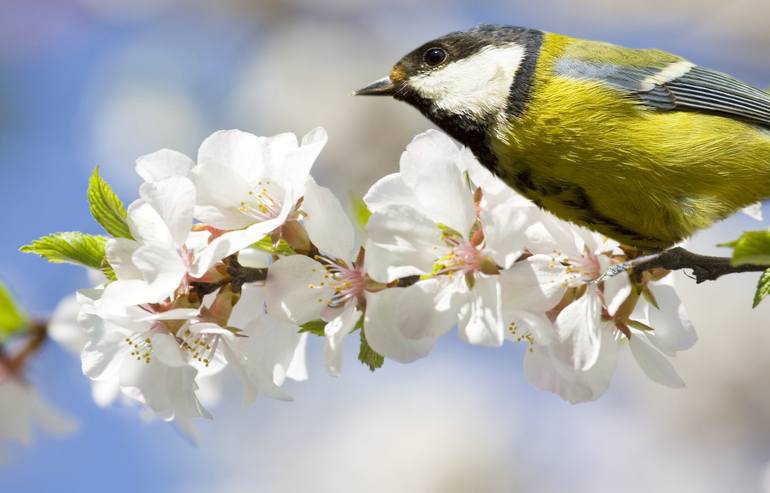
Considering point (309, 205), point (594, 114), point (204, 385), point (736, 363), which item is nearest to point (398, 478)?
point (736, 363)

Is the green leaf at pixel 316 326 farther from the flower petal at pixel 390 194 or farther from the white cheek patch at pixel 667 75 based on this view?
the white cheek patch at pixel 667 75

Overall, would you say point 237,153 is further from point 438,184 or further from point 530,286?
point 530,286

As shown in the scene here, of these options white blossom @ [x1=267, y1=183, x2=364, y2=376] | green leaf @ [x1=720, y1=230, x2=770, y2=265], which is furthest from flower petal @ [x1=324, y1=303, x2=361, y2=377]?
green leaf @ [x1=720, y1=230, x2=770, y2=265]

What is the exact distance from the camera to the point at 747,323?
196 inches

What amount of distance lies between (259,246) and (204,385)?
0.72 metres

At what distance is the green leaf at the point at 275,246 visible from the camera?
5.09 feet

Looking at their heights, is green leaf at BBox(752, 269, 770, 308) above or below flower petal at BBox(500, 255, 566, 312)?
below

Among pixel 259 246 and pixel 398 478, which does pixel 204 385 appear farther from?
pixel 398 478

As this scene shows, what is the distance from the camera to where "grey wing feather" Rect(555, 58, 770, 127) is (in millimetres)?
2084

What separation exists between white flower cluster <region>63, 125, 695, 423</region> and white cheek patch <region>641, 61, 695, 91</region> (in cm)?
65

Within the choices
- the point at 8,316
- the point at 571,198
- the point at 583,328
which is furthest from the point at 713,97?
the point at 8,316

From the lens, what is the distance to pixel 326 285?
1502 mm

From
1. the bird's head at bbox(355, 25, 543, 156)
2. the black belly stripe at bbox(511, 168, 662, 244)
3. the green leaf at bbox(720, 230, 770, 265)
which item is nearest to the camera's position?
the green leaf at bbox(720, 230, 770, 265)

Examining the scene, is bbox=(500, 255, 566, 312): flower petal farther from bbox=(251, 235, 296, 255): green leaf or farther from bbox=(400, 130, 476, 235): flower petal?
bbox=(251, 235, 296, 255): green leaf
